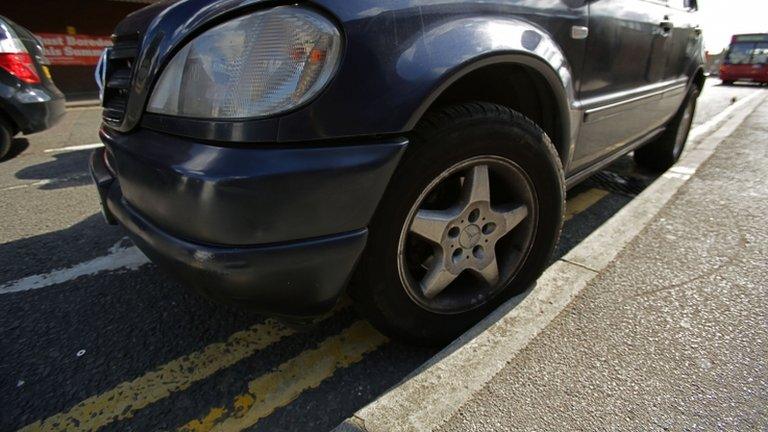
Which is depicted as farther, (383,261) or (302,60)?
(383,261)

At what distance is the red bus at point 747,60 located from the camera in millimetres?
20219

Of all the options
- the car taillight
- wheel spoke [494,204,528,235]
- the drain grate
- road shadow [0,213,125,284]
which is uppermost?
the car taillight

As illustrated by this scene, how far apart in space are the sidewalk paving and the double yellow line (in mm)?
594

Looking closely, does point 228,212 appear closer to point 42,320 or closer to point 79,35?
point 42,320

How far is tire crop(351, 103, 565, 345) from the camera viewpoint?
1452 millimetres

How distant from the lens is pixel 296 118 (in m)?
1.18

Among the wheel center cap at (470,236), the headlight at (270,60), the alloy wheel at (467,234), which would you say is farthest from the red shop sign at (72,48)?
the wheel center cap at (470,236)

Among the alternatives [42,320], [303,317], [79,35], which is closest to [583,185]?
[303,317]

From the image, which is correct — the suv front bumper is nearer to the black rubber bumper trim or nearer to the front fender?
the black rubber bumper trim

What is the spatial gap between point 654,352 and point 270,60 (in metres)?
1.76

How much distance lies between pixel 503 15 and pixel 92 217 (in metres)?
3.06

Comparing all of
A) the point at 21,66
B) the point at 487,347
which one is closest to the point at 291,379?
the point at 487,347

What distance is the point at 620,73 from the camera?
237 centimetres

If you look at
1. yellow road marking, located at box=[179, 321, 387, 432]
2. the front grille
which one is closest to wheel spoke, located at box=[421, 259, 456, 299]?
yellow road marking, located at box=[179, 321, 387, 432]
